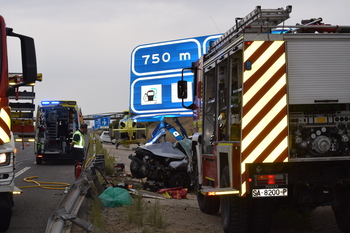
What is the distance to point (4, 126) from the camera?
27.4 ft

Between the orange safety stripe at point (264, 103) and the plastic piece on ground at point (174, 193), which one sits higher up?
the orange safety stripe at point (264, 103)

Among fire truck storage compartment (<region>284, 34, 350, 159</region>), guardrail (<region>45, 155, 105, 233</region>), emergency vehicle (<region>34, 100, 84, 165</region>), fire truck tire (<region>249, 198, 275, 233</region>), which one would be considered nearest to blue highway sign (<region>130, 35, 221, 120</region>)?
emergency vehicle (<region>34, 100, 84, 165</region>)

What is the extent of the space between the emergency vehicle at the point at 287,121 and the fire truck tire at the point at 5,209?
2849 mm

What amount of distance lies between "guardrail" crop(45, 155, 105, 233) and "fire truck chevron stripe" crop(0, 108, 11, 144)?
1227 mm

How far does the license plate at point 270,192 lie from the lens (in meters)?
7.55

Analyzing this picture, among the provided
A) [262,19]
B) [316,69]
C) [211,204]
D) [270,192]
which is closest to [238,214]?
[270,192]

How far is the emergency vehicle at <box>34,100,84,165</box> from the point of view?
25219mm

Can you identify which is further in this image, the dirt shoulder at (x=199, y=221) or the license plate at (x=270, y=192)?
the dirt shoulder at (x=199, y=221)

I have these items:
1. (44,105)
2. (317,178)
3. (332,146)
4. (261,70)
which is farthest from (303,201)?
(44,105)

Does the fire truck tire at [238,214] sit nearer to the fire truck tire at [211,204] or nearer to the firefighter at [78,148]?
the fire truck tire at [211,204]

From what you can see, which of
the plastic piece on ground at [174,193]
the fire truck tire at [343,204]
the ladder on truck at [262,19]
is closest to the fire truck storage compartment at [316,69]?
the ladder on truck at [262,19]

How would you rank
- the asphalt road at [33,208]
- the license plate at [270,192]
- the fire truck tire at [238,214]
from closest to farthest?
the license plate at [270,192] → the fire truck tire at [238,214] → the asphalt road at [33,208]

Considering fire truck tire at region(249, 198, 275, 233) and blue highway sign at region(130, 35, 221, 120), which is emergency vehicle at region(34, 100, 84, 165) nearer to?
blue highway sign at region(130, 35, 221, 120)

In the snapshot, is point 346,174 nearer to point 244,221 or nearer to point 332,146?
point 332,146
